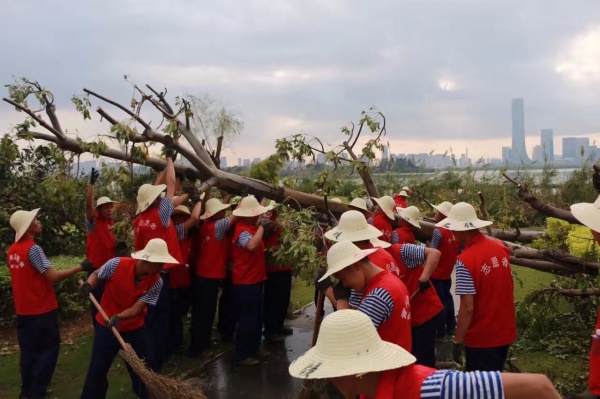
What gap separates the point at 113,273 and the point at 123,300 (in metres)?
0.26

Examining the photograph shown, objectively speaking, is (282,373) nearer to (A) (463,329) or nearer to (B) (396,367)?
(A) (463,329)

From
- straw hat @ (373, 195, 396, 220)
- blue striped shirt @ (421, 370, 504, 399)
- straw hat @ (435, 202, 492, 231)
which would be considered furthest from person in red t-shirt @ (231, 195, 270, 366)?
blue striped shirt @ (421, 370, 504, 399)

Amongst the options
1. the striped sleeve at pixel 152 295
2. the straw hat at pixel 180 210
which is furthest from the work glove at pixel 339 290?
the straw hat at pixel 180 210

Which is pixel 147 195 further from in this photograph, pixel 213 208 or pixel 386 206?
pixel 386 206

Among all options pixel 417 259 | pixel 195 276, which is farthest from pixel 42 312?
pixel 417 259

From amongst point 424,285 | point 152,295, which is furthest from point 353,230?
point 152,295

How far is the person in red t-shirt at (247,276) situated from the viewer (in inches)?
228

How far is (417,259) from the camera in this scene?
4.39m

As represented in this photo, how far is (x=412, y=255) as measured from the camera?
441 cm

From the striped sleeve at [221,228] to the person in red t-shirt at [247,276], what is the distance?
→ 0.15 m

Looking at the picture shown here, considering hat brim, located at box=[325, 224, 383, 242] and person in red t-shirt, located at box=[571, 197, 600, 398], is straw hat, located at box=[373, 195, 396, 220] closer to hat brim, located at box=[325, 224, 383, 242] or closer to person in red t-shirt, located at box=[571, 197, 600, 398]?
hat brim, located at box=[325, 224, 383, 242]

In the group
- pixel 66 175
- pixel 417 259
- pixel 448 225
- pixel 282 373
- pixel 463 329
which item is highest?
pixel 66 175

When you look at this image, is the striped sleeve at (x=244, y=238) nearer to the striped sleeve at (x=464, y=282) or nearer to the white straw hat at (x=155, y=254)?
the white straw hat at (x=155, y=254)

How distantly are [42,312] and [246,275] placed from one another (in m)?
2.14
